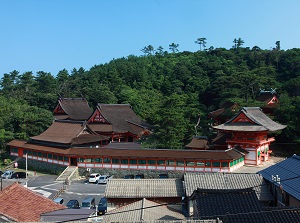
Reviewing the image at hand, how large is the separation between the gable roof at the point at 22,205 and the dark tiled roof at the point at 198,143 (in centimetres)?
2158

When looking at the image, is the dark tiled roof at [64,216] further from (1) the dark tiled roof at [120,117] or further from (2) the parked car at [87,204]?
(1) the dark tiled roof at [120,117]

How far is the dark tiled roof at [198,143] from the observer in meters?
36.1

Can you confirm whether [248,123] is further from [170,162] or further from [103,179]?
[103,179]

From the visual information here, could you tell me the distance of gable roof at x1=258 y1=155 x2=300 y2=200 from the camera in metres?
17.4

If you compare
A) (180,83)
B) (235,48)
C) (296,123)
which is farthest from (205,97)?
(235,48)

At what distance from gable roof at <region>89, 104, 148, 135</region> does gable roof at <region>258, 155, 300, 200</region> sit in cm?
2619

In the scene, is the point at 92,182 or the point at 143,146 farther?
the point at 143,146

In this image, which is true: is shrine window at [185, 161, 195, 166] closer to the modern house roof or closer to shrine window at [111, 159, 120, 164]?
the modern house roof

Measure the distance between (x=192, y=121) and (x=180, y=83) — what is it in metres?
27.0

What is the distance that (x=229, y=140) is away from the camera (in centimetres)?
3569

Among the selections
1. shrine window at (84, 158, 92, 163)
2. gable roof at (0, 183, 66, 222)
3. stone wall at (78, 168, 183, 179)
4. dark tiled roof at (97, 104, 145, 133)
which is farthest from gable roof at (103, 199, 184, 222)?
dark tiled roof at (97, 104, 145, 133)

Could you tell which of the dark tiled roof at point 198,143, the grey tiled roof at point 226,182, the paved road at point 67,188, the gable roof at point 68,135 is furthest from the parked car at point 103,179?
the grey tiled roof at point 226,182

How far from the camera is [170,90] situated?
233 ft

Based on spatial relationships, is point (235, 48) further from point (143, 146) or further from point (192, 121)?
point (143, 146)
